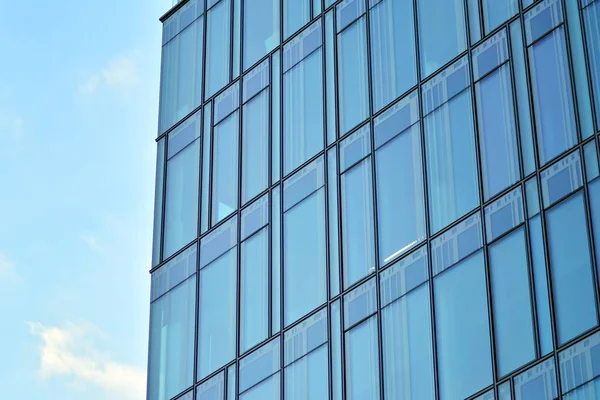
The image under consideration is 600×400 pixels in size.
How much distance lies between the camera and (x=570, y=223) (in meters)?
26.1

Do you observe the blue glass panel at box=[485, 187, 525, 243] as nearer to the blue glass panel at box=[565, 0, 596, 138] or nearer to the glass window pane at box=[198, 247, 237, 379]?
the blue glass panel at box=[565, 0, 596, 138]

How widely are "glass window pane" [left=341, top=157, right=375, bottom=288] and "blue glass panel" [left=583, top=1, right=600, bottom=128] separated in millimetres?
6941

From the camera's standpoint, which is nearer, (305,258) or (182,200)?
(305,258)

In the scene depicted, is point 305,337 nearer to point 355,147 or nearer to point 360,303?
point 360,303

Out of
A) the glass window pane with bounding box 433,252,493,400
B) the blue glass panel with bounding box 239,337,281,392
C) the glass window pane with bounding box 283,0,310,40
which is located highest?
the glass window pane with bounding box 283,0,310,40

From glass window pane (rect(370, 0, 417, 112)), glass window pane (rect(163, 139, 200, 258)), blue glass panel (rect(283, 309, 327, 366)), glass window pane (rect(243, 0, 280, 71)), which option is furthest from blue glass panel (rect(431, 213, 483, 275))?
glass window pane (rect(243, 0, 280, 71))

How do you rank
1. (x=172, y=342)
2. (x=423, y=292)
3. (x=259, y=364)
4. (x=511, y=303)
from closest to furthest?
(x=511, y=303), (x=423, y=292), (x=259, y=364), (x=172, y=342)

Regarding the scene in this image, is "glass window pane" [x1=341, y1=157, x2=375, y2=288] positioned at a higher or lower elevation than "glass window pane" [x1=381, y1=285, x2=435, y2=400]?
higher

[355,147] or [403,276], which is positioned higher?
[355,147]

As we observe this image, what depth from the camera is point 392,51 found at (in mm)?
32906

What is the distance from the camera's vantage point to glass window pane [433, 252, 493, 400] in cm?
2689

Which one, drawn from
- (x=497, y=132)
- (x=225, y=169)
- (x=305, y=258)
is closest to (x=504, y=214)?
(x=497, y=132)

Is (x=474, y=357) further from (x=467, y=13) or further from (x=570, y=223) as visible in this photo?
(x=467, y=13)

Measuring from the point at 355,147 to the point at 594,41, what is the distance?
25.6ft
